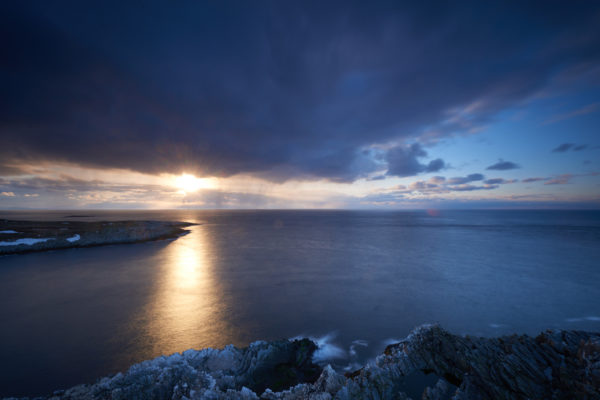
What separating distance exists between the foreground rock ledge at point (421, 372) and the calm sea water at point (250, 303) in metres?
3.73

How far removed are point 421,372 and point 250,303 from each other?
14.6 m

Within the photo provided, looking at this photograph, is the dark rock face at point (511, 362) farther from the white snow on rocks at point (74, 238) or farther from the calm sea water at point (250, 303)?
the white snow on rocks at point (74, 238)

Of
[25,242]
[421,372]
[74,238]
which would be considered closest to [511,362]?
[421,372]

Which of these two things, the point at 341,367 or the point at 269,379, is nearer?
the point at 269,379

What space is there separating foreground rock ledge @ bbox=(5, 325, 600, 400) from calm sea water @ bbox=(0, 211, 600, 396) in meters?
3.73

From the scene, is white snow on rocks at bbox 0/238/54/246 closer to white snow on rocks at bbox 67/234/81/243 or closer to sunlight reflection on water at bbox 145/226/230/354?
white snow on rocks at bbox 67/234/81/243

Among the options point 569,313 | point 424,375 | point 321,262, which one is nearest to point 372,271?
point 321,262

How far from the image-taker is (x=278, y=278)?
87.3ft

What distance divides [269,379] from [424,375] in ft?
20.8

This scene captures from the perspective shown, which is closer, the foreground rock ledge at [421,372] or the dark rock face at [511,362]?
the dark rock face at [511,362]

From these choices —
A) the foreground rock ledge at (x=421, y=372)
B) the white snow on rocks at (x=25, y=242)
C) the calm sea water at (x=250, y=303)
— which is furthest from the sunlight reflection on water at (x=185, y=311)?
the white snow on rocks at (x=25, y=242)

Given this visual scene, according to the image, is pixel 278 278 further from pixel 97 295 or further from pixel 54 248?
pixel 54 248

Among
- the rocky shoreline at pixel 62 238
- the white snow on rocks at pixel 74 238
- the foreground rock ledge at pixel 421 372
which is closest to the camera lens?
the foreground rock ledge at pixel 421 372

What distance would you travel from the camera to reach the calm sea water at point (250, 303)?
12.7 metres
